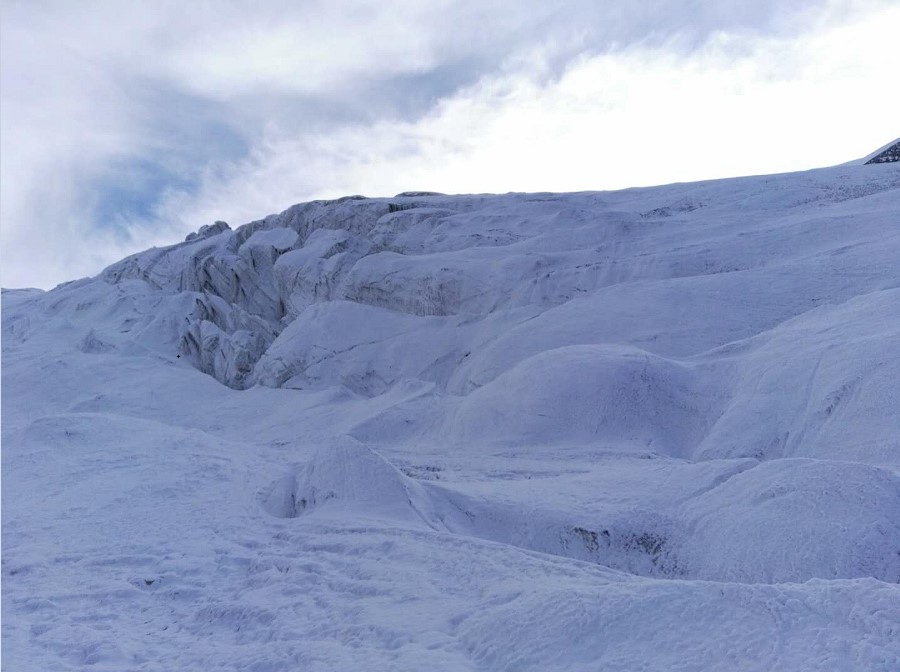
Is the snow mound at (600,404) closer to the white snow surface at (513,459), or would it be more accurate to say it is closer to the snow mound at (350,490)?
the white snow surface at (513,459)

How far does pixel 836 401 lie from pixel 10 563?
11766mm

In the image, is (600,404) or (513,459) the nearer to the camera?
(513,459)

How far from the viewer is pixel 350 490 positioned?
980 cm

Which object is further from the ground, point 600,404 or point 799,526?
point 600,404

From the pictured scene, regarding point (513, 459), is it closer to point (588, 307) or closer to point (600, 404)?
point (600, 404)

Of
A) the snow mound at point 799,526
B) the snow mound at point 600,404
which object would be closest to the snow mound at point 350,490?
the snow mound at point 799,526

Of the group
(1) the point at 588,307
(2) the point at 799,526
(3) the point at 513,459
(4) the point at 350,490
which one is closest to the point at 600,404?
(3) the point at 513,459

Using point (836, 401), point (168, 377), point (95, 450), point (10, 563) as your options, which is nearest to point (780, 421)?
point (836, 401)

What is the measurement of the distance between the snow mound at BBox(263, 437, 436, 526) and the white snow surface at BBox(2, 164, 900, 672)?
0.05m

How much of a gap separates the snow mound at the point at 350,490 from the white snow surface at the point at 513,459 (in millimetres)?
51

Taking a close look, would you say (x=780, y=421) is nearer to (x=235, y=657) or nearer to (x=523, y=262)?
(x=235, y=657)

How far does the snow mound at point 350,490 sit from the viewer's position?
30.4ft

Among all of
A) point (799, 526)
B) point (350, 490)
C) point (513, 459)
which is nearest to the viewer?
point (799, 526)

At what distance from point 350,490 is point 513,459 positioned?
4.26 m
